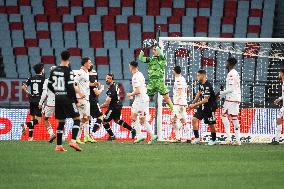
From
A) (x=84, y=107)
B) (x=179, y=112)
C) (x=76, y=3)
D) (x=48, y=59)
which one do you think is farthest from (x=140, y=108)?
(x=76, y=3)

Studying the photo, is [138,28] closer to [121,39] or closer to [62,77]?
[121,39]

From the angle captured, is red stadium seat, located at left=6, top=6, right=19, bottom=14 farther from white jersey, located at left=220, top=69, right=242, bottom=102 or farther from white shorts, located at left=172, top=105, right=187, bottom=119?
white jersey, located at left=220, top=69, right=242, bottom=102

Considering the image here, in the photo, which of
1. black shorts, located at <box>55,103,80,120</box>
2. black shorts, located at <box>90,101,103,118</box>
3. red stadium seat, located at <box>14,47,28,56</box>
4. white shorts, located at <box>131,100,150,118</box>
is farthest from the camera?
red stadium seat, located at <box>14,47,28,56</box>

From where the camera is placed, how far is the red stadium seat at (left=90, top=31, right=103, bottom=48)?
3189 cm

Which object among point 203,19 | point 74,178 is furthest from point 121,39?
point 74,178

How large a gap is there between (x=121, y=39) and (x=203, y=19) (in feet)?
10.7

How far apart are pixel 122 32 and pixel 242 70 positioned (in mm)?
8336

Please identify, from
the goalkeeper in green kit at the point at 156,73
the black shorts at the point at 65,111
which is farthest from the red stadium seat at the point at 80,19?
the black shorts at the point at 65,111

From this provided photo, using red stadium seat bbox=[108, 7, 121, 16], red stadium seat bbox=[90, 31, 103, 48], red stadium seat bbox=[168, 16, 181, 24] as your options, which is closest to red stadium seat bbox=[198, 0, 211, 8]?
red stadium seat bbox=[168, 16, 181, 24]

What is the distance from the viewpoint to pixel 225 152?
15531 mm

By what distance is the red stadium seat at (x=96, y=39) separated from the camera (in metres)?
31.9

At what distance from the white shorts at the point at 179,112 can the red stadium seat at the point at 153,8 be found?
1230cm

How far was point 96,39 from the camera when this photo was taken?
32.1 metres

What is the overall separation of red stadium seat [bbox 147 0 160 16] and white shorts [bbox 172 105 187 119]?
1230cm
